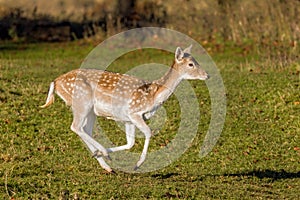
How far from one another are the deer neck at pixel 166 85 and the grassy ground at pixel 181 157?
1.16 meters

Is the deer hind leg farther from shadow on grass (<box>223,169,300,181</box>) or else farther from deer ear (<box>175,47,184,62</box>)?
shadow on grass (<box>223,169,300,181</box>)

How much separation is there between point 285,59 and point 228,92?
3675 mm

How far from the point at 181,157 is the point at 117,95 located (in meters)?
2.51

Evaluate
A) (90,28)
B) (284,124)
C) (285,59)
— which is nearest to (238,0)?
(90,28)

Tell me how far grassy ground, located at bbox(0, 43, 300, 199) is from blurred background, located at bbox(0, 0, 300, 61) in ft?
18.8

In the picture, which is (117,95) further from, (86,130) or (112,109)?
(86,130)

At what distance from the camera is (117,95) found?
1008 centimetres

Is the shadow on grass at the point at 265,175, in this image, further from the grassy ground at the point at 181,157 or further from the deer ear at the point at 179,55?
the deer ear at the point at 179,55

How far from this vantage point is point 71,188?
9547 mm

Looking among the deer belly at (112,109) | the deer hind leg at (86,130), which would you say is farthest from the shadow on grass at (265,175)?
the deer belly at (112,109)

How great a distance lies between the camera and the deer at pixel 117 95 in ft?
32.9

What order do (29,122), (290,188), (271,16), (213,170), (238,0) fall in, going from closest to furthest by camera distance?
(290,188), (213,170), (29,122), (271,16), (238,0)

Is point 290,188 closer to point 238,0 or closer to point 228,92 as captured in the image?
point 228,92

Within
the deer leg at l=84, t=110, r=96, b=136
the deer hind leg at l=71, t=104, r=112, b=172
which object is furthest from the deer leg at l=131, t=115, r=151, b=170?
the deer leg at l=84, t=110, r=96, b=136
